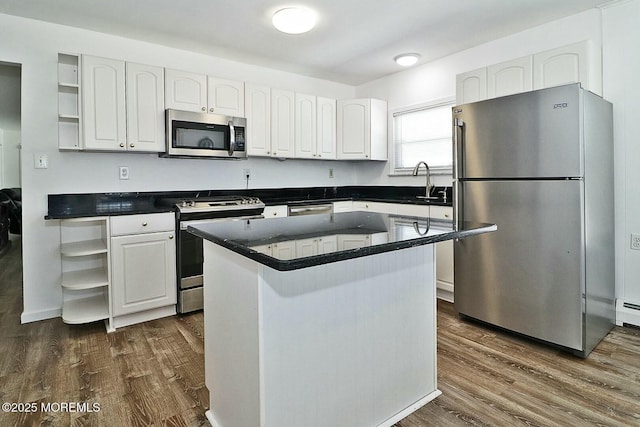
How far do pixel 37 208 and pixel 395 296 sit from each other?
2895 mm

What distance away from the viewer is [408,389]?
173cm

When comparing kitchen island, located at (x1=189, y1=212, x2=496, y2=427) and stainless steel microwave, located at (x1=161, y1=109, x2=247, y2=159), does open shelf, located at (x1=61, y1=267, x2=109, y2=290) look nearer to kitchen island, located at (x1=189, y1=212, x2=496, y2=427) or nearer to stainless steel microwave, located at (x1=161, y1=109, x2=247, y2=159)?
stainless steel microwave, located at (x1=161, y1=109, x2=247, y2=159)

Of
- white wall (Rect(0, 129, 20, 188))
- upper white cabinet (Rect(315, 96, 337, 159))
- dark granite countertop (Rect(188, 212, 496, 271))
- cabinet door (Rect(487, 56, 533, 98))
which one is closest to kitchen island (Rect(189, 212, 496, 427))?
dark granite countertop (Rect(188, 212, 496, 271))

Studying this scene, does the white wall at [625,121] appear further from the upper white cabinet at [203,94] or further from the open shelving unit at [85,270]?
the open shelving unit at [85,270]

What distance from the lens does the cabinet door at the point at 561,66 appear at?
264cm

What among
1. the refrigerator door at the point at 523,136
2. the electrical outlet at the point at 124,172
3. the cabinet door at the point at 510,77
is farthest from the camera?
the electrical outlet at the point at 124,172

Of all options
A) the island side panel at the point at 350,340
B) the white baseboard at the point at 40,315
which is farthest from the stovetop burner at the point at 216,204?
the island side panel at the point at 350,340

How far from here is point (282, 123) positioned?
3877 mm

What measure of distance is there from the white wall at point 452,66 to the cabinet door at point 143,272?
2674 mm

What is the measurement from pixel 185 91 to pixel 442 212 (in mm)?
2507

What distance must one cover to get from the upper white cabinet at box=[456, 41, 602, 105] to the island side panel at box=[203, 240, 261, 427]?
263 cm

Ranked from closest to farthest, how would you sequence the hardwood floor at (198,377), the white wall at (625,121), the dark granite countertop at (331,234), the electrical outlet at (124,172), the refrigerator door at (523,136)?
the dark granite countertop at (331,234) → the hardwood floor at (198,377) → the refrigerator door at (523,136) → the white wall at (625,121) → the electrical outlet at (124,172)

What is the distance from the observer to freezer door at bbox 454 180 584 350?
7.36 ft

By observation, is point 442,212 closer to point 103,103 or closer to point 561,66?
point 561,66
